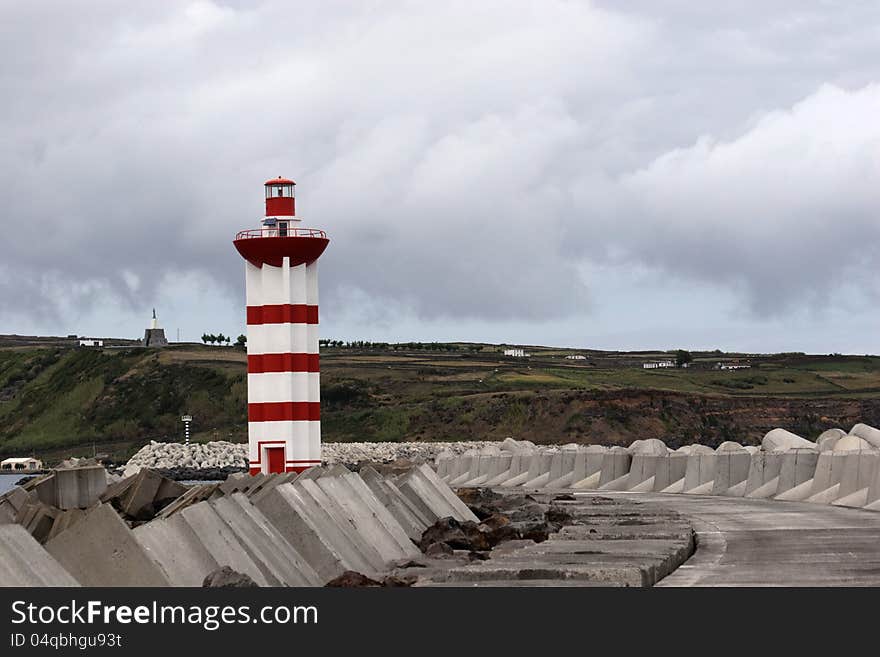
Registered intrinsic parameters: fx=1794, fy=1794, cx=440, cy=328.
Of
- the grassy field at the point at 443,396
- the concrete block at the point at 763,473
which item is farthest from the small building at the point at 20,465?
the concrete block at the point at 763,473

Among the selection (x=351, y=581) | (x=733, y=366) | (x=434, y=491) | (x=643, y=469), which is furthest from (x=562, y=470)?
(x=733, y=366)

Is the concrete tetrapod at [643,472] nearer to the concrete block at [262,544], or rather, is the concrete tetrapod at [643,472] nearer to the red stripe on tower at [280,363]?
the red stripe on tower at [280,363]

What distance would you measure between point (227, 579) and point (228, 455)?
239 feet

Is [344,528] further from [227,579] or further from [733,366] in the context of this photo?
[733,366]

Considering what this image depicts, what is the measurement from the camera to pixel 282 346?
38.5 meters

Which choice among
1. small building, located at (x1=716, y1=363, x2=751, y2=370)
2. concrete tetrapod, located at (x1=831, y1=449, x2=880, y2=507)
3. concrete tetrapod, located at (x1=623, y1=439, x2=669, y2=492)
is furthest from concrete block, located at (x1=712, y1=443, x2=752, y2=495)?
small building, located at (x1=716, y1=363, x2=751, y2=370)

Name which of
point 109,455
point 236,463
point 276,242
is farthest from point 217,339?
point 276,242

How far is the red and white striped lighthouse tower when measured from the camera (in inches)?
1513

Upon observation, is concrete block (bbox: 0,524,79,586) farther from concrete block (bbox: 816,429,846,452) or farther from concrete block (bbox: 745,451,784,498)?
concrete block (bbox: 816,429,846,452)

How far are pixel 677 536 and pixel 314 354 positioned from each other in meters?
19.9

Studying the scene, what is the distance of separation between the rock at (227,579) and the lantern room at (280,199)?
2665 centimetres

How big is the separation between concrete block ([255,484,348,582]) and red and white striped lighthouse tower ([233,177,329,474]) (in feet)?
68.3

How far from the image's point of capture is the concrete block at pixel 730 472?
104 ft
